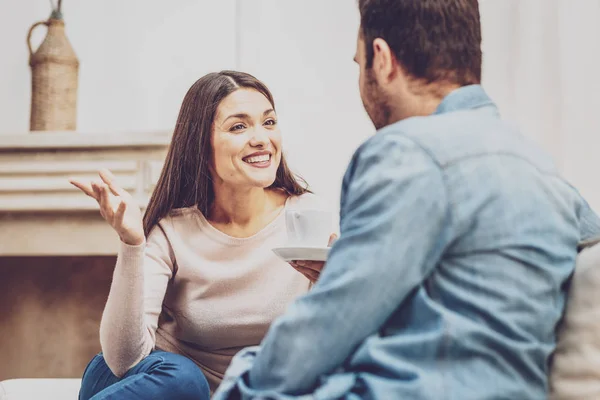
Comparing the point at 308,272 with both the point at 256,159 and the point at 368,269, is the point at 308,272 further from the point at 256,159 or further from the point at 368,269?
the point at 368,269

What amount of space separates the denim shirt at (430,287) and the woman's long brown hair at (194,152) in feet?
3.04

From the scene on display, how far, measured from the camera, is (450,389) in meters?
0.75

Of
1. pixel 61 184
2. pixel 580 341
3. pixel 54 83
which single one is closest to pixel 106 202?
pixel 580 341

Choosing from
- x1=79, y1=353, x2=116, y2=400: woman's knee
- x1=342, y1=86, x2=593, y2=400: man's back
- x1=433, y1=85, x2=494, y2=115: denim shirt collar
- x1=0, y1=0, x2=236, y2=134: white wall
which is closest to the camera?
x1=342, y1=86, x2=593, y2=400: man's back

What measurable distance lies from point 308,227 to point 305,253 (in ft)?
0.33

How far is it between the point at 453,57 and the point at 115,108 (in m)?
1.91

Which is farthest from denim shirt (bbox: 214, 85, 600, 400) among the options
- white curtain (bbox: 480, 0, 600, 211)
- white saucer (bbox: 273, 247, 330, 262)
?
white curtain (bbox: 480, 0, 600, 211)

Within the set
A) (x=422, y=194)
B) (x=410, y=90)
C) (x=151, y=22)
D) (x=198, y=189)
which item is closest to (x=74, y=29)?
(x=151, y=22)

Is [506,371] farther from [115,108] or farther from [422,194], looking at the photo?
[115,108]

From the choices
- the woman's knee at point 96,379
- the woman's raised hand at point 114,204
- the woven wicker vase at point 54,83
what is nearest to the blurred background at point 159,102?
the woven wicker vase at point 54,83

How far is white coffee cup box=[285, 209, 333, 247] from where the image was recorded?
133 centimetres

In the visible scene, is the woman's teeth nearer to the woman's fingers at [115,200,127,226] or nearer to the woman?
the woman

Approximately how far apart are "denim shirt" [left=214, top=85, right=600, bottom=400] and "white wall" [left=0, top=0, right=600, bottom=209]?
1.34 m

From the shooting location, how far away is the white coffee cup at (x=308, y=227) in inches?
52.4
